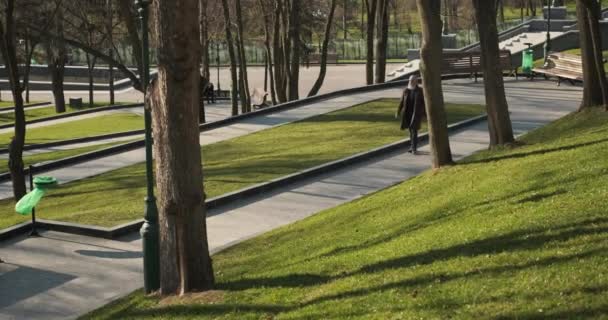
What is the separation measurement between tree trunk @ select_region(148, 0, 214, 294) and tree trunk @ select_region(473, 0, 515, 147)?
7.55 meters

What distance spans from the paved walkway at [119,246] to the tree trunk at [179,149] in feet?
6.21

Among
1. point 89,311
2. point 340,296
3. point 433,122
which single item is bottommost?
point 89,311

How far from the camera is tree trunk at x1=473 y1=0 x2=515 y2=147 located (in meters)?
15.8

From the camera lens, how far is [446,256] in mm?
8758

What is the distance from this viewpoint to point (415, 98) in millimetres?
18734

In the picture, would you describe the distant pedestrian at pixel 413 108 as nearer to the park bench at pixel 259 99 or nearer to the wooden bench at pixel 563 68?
the wooden bench at pixel 563 68

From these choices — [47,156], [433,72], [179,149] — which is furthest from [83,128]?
[179,149]

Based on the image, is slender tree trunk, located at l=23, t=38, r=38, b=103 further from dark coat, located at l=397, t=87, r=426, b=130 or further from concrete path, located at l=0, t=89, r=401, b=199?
dark coat, located at l=397, t=87, r=426, b=130

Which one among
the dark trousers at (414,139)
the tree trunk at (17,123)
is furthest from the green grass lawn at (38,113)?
the dark trousers at (414,139)

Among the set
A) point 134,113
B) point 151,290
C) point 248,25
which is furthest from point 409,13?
point 151,290

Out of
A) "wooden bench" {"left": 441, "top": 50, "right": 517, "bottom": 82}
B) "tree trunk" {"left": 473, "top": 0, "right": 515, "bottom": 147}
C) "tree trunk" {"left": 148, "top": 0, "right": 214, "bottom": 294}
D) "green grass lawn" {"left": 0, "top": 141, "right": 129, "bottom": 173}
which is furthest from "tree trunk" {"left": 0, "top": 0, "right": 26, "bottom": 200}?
"wooden bench" {"left": 441, "top": 50, "right": 517, "bottom": 82}

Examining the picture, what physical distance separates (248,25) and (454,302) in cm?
4678

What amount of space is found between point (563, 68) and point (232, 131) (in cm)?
1132

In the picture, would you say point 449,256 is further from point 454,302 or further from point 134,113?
point 134,113
